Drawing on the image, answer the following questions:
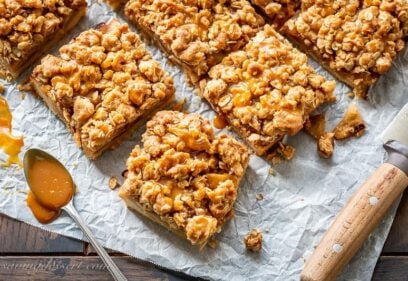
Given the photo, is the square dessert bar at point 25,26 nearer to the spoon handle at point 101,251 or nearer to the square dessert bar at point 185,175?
the square dessert bar at point 185,175

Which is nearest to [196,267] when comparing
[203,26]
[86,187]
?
[86,187]

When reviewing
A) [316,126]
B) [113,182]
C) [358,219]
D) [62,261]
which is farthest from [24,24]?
[358,219]

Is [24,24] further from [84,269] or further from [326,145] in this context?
[326,145]

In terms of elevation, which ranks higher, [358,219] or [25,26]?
[25,26]

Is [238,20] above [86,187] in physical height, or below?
above

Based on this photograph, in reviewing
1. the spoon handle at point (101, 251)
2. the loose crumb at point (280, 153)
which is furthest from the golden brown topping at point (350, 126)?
the spoon handle at point (101, 251)

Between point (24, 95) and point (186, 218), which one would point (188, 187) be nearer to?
point (186, 218)
